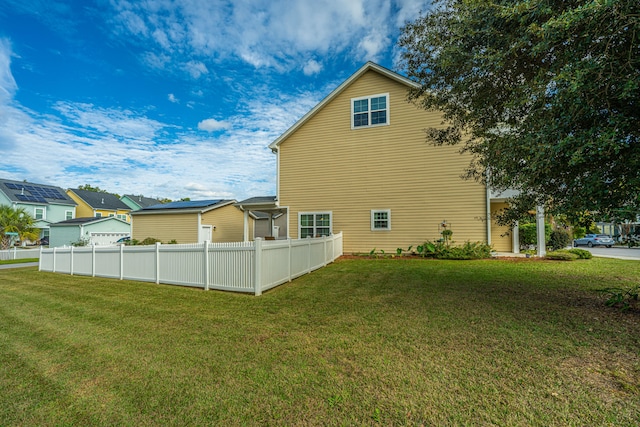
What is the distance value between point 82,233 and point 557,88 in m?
31.3

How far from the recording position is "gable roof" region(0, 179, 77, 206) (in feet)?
89.4

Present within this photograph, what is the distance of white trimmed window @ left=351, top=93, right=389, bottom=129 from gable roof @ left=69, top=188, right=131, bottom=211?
119ft

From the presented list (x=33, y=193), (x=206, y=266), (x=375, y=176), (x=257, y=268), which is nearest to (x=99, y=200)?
(x=33, y=193)

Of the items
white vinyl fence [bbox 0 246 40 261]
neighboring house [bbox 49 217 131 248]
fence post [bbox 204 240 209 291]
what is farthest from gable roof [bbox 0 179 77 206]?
fence post [bbox 204 240 209 291]

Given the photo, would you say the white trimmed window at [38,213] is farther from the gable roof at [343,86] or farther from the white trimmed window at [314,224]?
the white trimmed window at [314,224]

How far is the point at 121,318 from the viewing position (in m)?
4.75

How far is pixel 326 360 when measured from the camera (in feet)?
10.0

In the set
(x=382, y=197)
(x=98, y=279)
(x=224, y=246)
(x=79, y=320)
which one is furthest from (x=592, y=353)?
(x=98, y=279)

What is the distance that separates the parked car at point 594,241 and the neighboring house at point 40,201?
4868 centimetres

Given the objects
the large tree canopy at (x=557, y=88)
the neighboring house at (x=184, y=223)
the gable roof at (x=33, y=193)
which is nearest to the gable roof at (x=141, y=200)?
the gable roof at (x=33, y=193)

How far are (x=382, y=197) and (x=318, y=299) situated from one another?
8.29 m

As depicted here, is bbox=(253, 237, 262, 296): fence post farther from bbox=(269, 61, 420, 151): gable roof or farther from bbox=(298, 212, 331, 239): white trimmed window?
bbox=(269, 61, 420, 151): gable roof

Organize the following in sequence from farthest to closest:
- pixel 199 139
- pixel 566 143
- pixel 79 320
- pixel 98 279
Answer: pixel 199 139 → pixel 98 279 → pixel 79 320 → pixel 566 143

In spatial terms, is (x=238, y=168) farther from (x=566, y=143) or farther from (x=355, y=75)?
(x=566, y=143)
